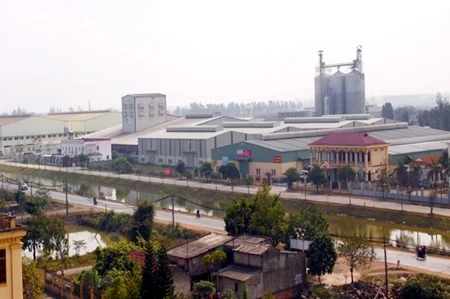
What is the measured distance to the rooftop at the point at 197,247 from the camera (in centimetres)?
753

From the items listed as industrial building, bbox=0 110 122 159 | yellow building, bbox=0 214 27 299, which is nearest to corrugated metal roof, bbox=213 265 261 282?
yellow building, bbox=0 214 27 299

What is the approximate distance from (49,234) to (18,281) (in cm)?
510

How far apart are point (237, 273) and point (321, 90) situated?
24465 millimetres

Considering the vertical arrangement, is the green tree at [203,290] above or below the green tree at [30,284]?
below

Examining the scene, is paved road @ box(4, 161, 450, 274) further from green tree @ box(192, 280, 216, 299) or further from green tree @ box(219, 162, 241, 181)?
green tree @ box(192, 280, 216, 299)

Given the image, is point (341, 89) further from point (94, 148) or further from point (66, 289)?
point (66, 289)

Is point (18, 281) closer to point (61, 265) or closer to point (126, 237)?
point (61, 265)

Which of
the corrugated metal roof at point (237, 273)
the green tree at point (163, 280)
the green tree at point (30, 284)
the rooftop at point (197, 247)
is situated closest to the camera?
the green tree at point (163, 280)

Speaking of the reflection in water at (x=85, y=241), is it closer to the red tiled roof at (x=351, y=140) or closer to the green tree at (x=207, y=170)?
the green tree at (x=207, y=170)

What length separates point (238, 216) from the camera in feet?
29.9

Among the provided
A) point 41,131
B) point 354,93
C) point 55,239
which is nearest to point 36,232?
point 55,239

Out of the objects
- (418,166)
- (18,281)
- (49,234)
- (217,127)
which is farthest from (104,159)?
(18,281)

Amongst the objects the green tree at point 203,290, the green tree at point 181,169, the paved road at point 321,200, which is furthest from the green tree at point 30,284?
the green tree at point 181,169

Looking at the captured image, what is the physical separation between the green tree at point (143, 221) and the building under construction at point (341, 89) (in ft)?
68.6
